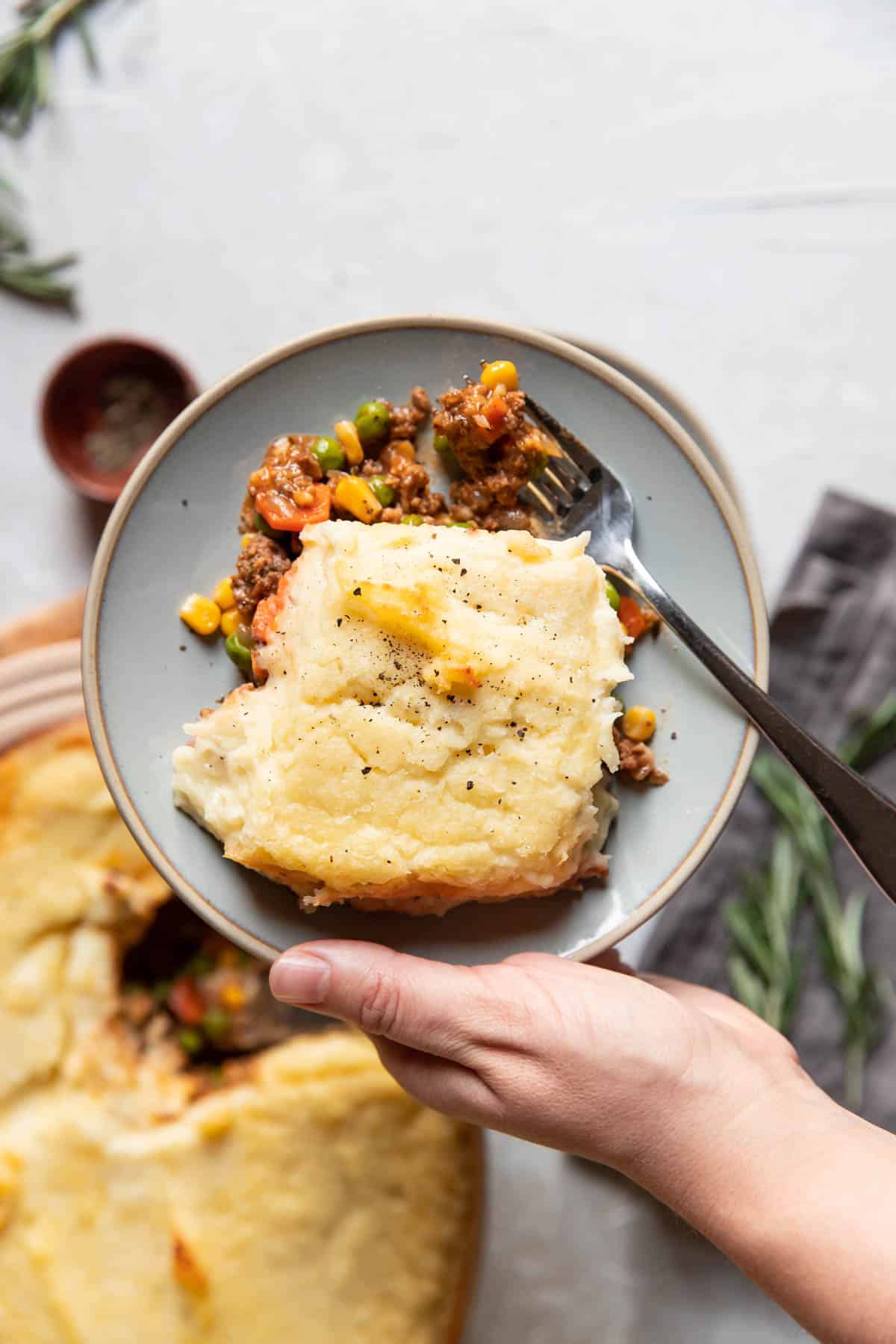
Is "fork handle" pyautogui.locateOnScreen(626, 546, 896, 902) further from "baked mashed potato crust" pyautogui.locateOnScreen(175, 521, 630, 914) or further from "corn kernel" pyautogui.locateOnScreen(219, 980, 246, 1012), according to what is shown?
"corn kernel" pyautogui.locateOnScreen(219, 980, 246, 1012)

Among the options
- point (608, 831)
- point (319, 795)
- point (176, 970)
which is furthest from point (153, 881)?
point (608, 831)

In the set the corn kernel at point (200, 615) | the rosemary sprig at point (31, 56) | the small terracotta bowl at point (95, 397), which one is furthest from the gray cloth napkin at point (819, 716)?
the rosemary sprig at point (31, 56)

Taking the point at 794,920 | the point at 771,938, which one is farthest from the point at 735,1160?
the point at 794,920

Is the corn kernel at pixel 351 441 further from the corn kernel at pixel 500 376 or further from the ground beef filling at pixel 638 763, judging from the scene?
the ground beef filling at pixel 638 763

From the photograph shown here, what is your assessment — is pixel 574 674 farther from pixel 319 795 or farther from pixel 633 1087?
pixel 633 1087

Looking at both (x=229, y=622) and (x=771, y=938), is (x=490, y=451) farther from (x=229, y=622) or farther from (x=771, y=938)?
(x=771, y=938)
